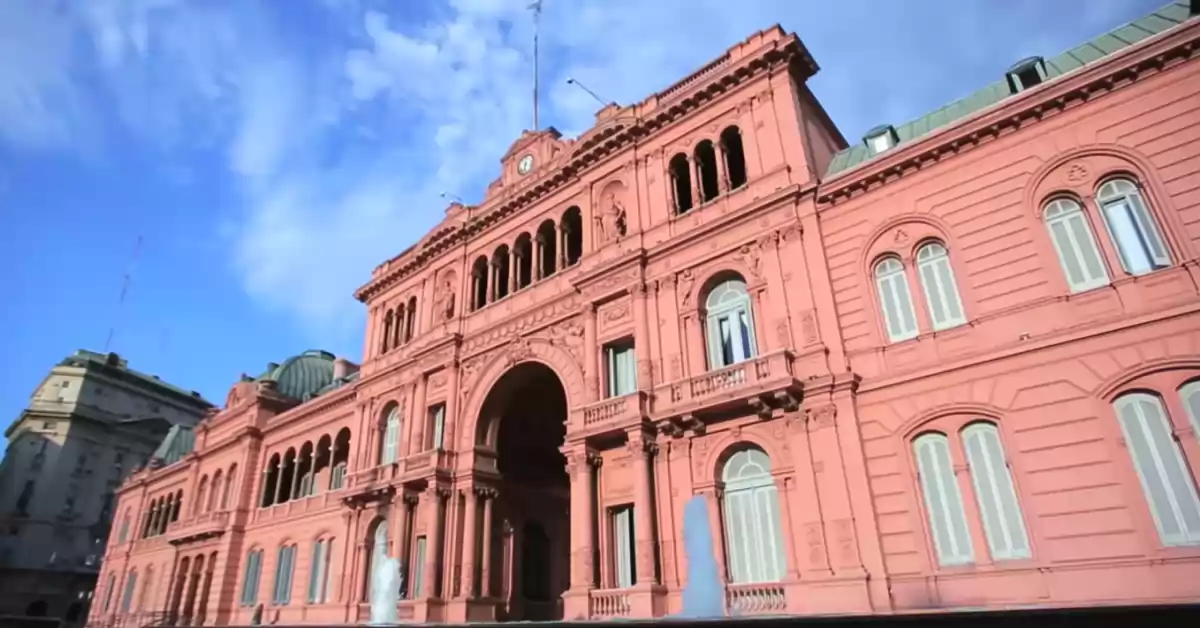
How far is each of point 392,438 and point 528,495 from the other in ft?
22.0

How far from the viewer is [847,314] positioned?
16.7 m

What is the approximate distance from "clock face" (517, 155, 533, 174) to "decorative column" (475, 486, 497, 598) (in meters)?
13.4

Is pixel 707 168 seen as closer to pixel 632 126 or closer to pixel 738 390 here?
pixel 632 126

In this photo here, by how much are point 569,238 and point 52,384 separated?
65.1 meters

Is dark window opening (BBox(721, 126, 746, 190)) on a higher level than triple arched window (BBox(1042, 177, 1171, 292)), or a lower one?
higher

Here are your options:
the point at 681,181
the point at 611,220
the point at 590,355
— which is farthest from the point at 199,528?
the point at 681,181

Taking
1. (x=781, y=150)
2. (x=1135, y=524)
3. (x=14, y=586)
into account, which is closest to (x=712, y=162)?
(x=781, y=150)

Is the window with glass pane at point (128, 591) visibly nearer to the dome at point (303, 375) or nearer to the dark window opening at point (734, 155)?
the dome at point (303, 375)

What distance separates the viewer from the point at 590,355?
21250 mm

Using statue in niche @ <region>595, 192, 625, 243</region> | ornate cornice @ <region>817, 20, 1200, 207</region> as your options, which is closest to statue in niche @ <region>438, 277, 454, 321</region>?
statue in niche @ <region>595, 192, 625, 243</region>

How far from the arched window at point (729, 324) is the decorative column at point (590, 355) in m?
3.80

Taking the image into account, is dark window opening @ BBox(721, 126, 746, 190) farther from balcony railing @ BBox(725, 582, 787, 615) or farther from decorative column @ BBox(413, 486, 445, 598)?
decorative column @ BBox(413, 486, 445, 598)

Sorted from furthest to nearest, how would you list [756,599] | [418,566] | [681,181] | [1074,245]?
[418,566]
[681,181]
[756,599]
[1074,245]

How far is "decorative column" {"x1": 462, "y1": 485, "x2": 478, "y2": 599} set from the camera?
22484 millimetres
